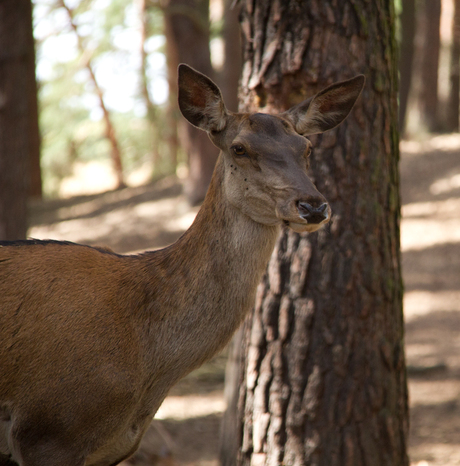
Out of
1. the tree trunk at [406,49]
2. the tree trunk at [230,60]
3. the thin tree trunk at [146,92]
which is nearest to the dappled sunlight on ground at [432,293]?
the tree trunk at [406,49]

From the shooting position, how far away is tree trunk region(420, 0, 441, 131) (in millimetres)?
17781

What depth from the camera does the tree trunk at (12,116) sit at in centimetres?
777

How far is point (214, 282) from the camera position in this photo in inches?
136

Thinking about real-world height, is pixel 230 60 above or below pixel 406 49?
below

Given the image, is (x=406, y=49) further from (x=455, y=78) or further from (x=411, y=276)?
(x=411, y=276)

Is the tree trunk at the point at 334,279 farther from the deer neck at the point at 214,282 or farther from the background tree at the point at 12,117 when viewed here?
the background tree at the point at 12,117

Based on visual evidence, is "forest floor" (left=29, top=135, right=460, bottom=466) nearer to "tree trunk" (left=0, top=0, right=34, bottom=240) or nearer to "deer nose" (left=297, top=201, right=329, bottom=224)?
"tree trunk" (left=0, top=0, right=34, bottom=240)

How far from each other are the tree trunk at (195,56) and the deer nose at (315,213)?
1185cm

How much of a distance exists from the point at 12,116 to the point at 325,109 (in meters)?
5.46

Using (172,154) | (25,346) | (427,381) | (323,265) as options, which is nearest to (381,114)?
(323,265)

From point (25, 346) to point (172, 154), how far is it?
24226 millimetres

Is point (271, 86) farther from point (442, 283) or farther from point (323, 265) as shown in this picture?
point (442, 283)

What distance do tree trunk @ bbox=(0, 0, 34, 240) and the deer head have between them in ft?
16.4

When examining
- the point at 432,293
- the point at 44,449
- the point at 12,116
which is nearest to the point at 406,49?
the point at 432,293
